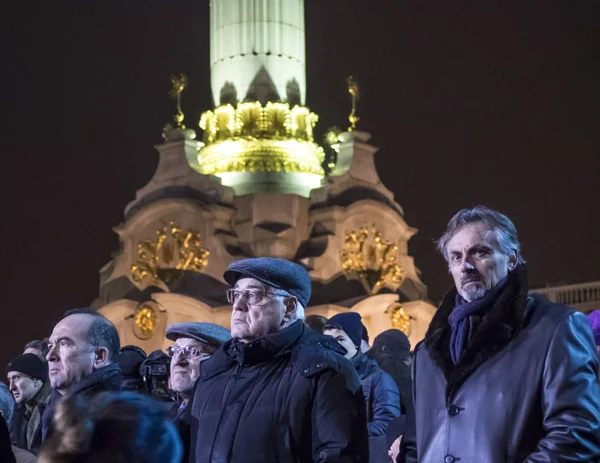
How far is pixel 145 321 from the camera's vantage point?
27188 mm

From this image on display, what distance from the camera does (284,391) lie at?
5.14 m

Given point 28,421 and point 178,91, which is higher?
point 178,91

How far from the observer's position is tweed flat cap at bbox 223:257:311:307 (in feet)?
18.1

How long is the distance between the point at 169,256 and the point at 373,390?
2132cm

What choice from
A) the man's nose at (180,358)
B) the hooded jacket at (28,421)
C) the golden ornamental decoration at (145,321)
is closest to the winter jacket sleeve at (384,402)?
the man's nose at (180,358)

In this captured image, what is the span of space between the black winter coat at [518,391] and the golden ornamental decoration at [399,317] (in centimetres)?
2297

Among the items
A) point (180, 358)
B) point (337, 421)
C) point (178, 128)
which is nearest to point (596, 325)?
point (337, 421)

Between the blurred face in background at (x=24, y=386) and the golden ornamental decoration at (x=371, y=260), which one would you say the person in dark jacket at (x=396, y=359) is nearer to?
the blurred face in background at (x=24, y=386)

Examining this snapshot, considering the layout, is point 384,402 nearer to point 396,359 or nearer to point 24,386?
point 396,359

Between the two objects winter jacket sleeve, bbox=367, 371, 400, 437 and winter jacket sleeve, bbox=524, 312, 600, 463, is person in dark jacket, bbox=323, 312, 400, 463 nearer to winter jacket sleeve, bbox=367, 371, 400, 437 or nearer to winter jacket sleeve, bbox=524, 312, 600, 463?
winter jacket sleeve, bbox=367, 371, 400, 437

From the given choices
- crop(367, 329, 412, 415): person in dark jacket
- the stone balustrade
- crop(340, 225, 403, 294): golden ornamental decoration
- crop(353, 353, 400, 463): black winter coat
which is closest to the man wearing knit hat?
crop(353, 353, 400, 463): black winter coat

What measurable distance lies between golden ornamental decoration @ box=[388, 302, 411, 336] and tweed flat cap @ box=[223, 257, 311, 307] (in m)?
22.3

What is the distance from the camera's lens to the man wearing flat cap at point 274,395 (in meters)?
5.06

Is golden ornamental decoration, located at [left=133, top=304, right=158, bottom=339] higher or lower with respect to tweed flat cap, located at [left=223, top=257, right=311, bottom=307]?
higher
